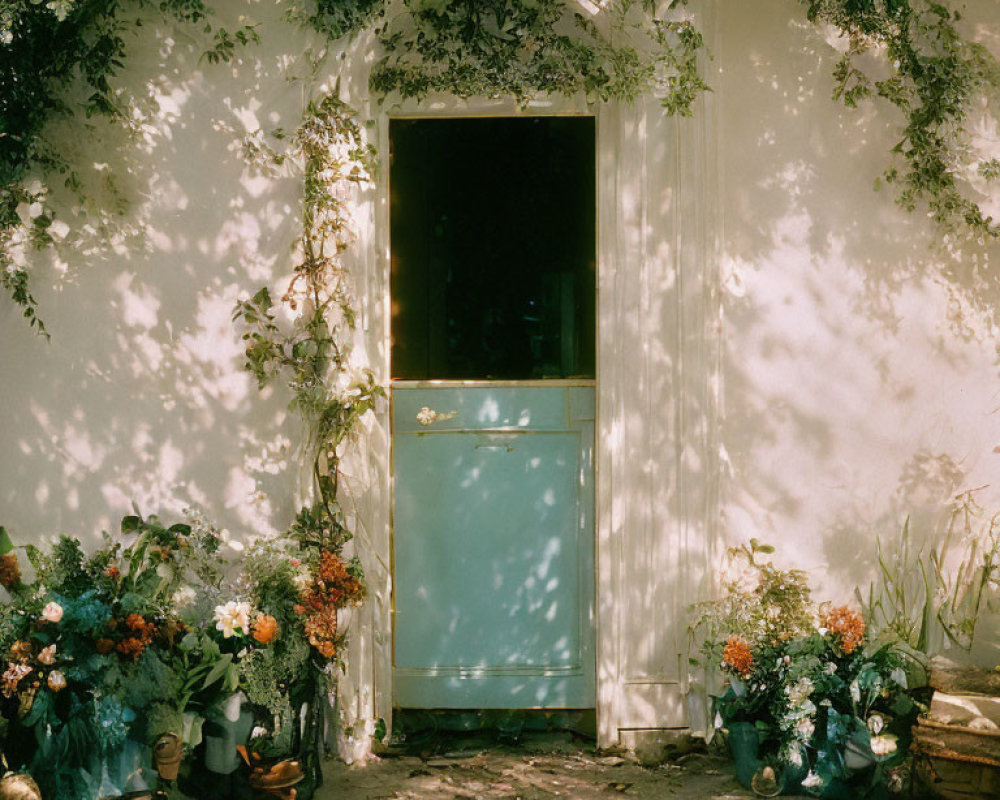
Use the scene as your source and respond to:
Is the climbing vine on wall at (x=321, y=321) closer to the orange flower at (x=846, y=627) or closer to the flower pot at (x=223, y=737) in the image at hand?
the flower pot at (x=223, y=737)

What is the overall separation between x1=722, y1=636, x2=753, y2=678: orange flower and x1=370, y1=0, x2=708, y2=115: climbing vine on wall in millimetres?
2022

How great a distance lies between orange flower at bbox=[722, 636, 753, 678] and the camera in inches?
145

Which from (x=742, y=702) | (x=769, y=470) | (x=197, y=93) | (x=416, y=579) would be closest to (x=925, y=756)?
(x=742, y=702)

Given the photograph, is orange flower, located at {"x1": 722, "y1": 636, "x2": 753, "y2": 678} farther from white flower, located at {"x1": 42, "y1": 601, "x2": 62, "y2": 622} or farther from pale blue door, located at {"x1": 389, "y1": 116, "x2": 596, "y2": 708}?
white flower, located at {"x1": 42, "y1": 601, "x2": 62, "y2": 622}

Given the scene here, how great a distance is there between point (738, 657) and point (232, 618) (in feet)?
5.96

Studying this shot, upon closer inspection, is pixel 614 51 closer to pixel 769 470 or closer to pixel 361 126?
pixel 361 126

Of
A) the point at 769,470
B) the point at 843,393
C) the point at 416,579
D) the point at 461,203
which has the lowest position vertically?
the point at 416,579

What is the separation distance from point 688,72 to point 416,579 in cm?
231

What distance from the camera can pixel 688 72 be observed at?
3.87 m

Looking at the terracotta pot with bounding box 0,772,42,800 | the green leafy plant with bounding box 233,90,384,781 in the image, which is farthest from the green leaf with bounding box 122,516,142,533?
the terracotta pot with bounding box 0,772,42,800

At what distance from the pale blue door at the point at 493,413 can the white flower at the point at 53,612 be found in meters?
1.38

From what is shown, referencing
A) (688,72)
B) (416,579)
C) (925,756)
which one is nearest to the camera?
(925,756)

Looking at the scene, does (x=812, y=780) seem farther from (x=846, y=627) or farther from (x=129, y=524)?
(x=129, y=524)

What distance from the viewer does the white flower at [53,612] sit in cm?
324
